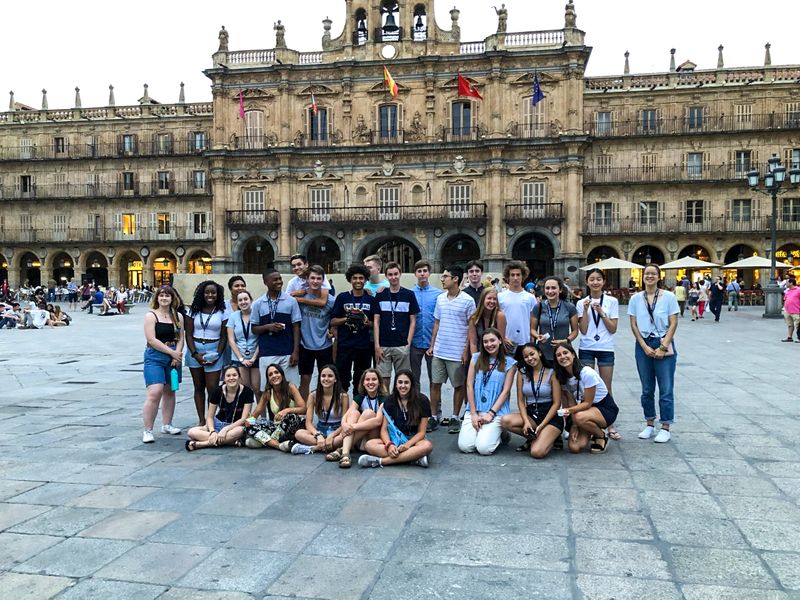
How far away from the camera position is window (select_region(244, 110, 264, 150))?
37.5 meters

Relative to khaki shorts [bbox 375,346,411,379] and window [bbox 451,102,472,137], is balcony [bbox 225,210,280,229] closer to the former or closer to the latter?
window [bbox 451,102,472,137]

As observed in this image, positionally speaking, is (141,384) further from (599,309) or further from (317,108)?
(317,108)

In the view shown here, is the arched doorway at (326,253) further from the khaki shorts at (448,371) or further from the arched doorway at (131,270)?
the khaki shorts at (448,371)

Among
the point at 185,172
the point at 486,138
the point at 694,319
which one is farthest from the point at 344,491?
the point at 185,172

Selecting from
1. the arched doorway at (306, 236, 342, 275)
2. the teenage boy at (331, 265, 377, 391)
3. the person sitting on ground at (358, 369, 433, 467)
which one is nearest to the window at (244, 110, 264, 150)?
the arched doorway at (306, 236, 342, 275)

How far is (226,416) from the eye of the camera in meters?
6.80

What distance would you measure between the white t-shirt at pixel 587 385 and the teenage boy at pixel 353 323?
233cm

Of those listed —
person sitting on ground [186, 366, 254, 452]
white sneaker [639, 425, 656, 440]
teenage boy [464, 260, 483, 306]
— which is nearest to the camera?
person sitting on ground [186, 366, 254, 452]

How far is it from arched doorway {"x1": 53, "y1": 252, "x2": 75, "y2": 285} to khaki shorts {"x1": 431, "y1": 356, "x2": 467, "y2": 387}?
139ft

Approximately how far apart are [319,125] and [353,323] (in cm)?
3177

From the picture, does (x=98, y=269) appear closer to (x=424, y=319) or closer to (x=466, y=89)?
(x=466, y=89)

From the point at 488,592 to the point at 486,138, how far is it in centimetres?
3347

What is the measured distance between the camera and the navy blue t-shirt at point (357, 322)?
7426 millimetres

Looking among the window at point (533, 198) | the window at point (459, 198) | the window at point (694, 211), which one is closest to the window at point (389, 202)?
the window at point (459, 198)
